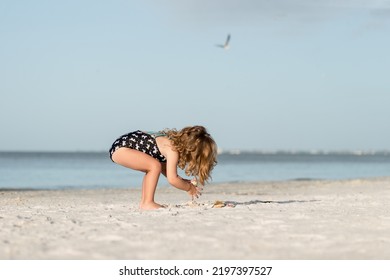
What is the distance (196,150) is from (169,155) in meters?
0.35

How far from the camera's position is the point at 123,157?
693 centimetres

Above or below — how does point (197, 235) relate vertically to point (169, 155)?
below


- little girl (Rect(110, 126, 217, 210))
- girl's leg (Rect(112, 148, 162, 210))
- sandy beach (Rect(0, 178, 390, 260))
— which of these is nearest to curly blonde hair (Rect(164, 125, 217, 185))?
little girl (Rect(110, 126, 217, 210))

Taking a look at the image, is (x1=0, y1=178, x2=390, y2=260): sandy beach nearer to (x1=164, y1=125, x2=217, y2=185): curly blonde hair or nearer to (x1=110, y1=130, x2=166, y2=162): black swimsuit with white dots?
(x1=164, y1=125, x2=217, y2=185): curly blonde hair

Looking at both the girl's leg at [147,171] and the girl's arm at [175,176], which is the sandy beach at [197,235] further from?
the girl's leg at [147,171]

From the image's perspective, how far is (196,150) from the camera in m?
6.43

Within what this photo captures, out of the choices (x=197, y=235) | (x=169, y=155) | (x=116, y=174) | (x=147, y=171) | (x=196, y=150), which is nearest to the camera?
(x=197, y=235)

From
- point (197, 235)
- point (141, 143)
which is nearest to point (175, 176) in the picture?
point (141, 143)

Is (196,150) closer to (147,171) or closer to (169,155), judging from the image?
(169,155)

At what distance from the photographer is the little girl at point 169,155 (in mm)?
6473
